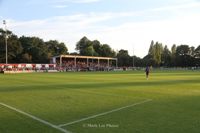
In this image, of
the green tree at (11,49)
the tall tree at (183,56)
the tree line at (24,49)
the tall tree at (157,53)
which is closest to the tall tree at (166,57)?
the tall tree at (157,53)

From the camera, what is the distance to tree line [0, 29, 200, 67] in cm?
14212

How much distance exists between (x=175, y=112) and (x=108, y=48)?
179m

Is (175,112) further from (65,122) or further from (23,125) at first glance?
(23,125)

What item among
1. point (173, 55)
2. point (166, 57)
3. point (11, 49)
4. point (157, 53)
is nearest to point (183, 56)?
point (173, 55)

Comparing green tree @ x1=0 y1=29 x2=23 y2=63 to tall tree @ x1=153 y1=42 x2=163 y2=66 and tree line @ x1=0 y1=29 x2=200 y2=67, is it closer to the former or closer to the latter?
tree line @ x1=0 y1=29 x2=200 y2=67

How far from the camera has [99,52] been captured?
194 meters

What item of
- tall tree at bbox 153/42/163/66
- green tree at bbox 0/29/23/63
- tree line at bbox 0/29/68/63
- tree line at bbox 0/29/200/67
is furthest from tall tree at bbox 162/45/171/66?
green tree at bbox 0/29/23/63

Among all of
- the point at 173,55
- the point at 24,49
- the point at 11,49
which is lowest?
the point at 173,55

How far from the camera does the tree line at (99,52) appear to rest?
14212 centimetres

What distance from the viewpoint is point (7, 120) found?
39.5 ft

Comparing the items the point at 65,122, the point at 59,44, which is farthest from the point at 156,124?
the point at 59,44

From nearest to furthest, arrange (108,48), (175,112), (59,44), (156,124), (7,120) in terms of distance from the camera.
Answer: (156,124)
(7,120)
(175,112)
(59,44)
(108,48)

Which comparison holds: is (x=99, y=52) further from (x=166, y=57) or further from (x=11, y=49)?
(x=11, y=49)

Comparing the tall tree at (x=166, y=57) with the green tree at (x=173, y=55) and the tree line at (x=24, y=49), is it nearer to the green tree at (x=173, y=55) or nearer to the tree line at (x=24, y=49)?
the green tree at (x=173, y=55)
